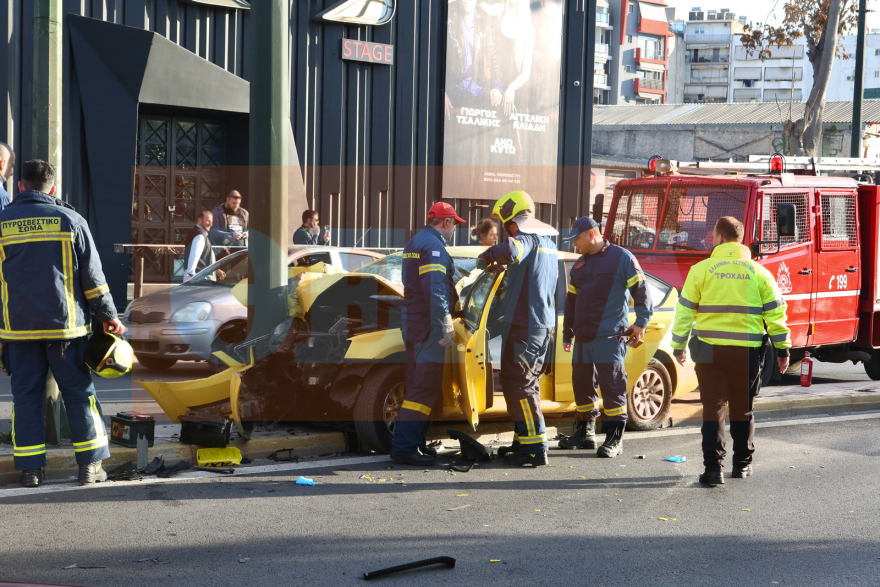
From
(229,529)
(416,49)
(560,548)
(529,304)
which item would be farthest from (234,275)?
(416,49)

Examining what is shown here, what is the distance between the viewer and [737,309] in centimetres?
632

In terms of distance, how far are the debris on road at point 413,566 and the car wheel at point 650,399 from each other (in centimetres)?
376

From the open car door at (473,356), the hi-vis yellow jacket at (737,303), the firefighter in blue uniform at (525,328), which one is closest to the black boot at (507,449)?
the firefighter in blue uniform at (525,328)

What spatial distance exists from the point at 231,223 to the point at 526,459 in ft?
24.0

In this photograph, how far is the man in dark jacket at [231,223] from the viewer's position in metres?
12.5

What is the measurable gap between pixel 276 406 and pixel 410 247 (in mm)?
1532

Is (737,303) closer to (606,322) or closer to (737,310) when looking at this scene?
(737,310)

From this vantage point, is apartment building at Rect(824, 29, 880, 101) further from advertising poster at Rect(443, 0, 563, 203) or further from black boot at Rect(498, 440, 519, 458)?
black boot at Rect(498, 440, 519, 458)

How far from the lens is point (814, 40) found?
67.2ft

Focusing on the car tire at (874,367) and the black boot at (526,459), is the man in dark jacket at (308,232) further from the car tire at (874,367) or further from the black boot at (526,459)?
the car tire at (874,367)

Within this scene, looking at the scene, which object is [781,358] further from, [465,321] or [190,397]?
[190,397]

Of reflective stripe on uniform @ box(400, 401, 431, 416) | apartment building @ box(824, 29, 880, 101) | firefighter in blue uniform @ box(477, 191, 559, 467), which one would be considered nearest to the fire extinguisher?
firefighter in blue uniform @ box(477, 191, 559, 467)

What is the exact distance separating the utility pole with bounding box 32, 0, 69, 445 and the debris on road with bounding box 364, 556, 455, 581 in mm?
2976

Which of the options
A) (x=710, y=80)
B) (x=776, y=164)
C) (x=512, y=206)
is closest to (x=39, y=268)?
(x=512, y=206)
